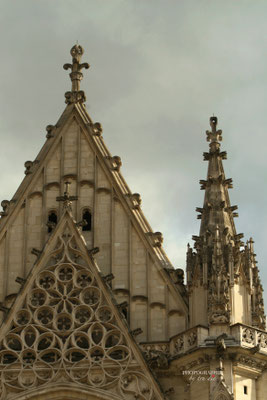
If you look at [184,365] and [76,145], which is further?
[76,145]

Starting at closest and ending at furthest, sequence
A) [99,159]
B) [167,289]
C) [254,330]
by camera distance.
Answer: [254,330] < [167,289] < [99,159]

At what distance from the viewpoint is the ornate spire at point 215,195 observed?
75.1ft

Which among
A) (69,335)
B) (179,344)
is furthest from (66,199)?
(179,344)

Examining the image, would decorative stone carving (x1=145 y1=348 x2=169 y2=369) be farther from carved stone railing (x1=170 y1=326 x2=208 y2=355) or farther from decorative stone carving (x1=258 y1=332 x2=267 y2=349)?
decorative stone carving (x1=258 y1=332 x2=267 y2=349)

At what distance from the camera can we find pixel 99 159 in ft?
80.2

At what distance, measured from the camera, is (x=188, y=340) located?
21.5m

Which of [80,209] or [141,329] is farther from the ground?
[80,209]

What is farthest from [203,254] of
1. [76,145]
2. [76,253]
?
[76,145]

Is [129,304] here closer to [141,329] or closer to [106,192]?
[141,329]

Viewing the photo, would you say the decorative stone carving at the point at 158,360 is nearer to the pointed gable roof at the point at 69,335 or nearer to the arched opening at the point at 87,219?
the pointed gable roof at the point at 69,335

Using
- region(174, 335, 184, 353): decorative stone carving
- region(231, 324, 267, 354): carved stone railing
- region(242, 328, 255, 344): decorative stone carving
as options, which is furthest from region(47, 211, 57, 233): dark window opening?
region(242, 328, 255, 344): decorative stone carving

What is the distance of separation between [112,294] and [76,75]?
5322mm

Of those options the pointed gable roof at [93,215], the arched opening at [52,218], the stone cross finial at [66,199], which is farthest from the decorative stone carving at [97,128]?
the arched opening at [52,218]

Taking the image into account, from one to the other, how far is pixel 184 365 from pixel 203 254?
2011 mm
